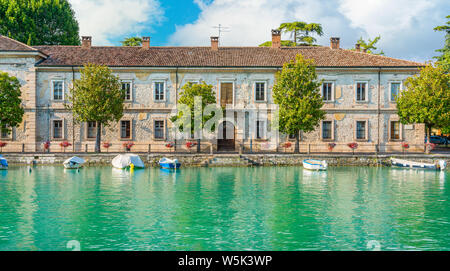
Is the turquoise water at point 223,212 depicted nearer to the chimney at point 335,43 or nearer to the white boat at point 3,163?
the white boat at point 3,163

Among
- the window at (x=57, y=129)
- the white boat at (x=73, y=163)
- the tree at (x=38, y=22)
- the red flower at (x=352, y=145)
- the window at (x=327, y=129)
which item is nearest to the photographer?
the white boat at (x=73, y=163)

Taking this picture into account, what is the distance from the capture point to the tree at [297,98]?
33.9 metres

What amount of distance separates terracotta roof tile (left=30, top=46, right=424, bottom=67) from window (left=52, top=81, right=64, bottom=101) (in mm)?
1713

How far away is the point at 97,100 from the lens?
3394 cm

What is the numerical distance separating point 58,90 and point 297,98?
20.7 meters

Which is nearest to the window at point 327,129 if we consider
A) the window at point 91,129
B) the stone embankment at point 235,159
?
the stone embankment at point 235,159

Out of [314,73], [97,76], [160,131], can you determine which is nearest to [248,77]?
[314,73]

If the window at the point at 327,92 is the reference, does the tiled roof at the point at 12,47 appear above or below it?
above

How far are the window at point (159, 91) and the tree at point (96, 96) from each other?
3.84m

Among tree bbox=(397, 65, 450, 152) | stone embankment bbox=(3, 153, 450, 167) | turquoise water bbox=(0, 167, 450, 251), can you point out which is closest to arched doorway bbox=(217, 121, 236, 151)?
stone embankment bbox=(3, 153, 450, 167)

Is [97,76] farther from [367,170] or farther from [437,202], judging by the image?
[437,202]

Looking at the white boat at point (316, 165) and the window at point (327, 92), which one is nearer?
the white boat at point (316, 165)

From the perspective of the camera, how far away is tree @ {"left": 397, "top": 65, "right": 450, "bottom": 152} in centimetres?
3391

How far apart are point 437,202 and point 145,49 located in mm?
29721
